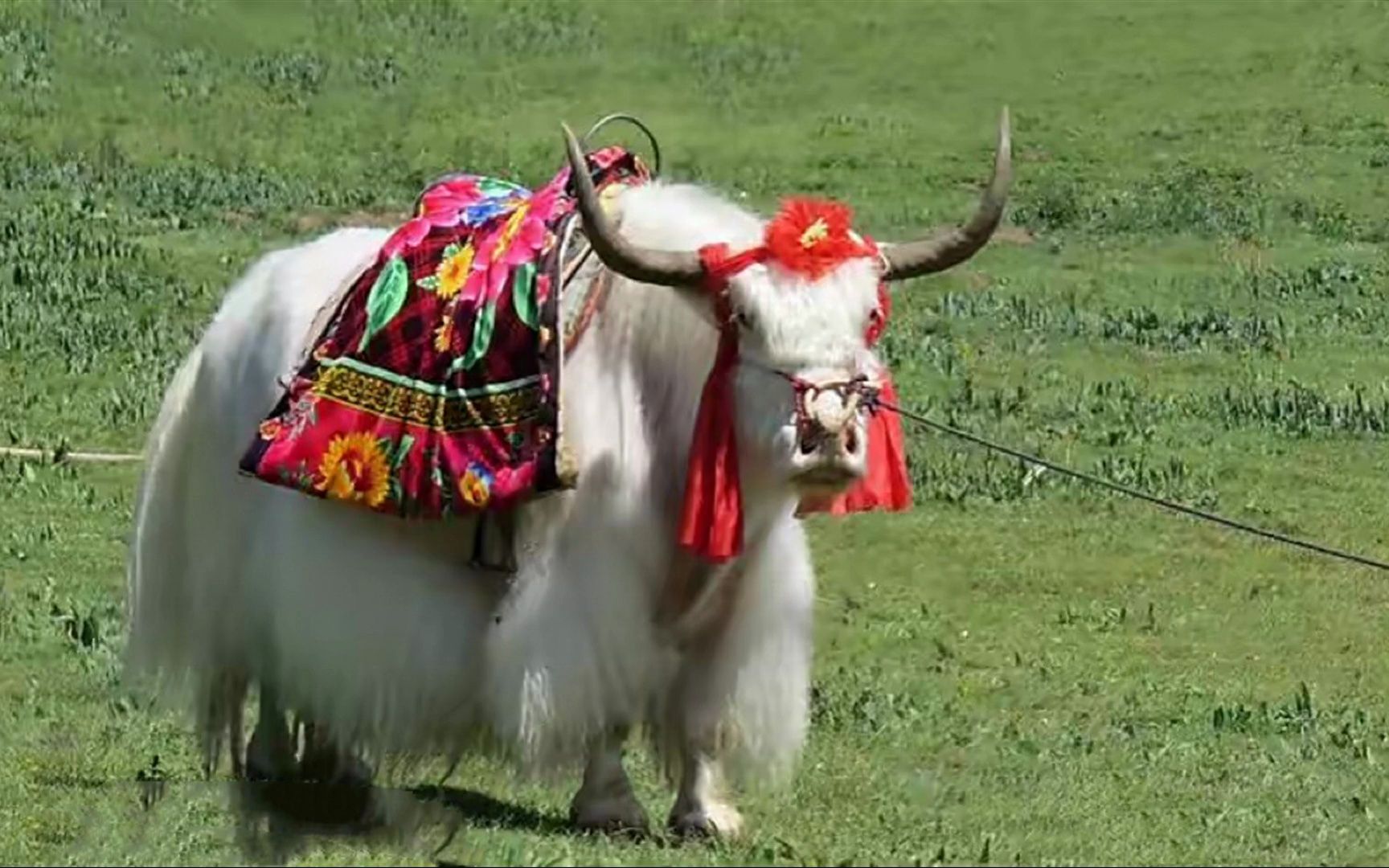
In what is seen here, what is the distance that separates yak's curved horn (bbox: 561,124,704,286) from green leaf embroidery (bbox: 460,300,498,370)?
332mm

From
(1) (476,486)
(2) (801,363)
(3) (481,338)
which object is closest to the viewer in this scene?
(2) (801,363)

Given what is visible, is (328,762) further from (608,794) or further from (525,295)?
(525,295)

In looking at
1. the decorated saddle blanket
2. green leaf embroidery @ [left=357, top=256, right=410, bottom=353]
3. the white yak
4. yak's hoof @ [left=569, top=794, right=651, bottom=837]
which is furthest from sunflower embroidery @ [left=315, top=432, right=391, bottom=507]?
yak's hoof @ [left=569, top=794, right=651, bottom=837]

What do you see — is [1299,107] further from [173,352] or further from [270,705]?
[270,705]

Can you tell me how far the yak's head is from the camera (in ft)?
18.1

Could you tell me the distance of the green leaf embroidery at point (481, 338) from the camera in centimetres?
602

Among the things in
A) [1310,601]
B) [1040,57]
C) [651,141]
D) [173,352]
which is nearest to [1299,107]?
[1040,57]

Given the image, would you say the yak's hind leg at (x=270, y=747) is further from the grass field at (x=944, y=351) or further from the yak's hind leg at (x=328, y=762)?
the grass field at (x=944, y=351)

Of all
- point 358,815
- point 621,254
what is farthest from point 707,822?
point 621,254

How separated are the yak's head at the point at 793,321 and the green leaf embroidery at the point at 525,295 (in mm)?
222

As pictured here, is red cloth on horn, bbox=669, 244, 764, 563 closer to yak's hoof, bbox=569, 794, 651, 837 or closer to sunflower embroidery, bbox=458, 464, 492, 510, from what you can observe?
sunflower embroidery, bbox=458, 464, 492, 510

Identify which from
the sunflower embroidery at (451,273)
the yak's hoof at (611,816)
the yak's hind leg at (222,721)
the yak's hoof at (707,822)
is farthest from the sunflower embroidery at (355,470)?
the yak's hind leg at (222,721)

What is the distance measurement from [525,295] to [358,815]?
3.94 ft

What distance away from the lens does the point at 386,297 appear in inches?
246
